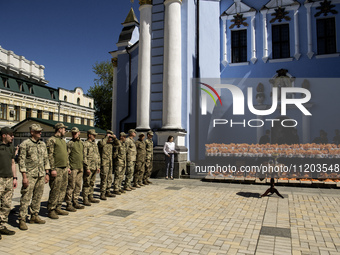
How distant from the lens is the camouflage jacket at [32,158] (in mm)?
5410

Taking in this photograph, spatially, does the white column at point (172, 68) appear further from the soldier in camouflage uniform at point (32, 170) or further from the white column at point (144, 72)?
the soldier in camouflage uniform at point (32, 170)

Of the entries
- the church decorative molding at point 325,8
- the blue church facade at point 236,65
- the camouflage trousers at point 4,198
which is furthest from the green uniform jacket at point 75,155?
the church decorative molding at point 325,8

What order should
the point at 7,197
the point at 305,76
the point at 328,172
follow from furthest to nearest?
the point at 305,76
the point at 328,172
the point at 7,197

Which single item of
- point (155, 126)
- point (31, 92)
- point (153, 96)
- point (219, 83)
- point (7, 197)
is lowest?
point (7, 197)

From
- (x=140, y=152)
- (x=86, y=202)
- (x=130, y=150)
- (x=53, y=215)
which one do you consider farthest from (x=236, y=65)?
(x=53, y=215)

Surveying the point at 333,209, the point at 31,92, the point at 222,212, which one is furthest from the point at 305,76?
→ the point at 31,92

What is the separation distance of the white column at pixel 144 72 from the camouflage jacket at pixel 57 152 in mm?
7088

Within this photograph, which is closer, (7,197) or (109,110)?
(7,197)

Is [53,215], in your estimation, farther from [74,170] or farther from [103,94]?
[103,94]

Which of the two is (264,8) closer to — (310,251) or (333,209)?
(333,209)

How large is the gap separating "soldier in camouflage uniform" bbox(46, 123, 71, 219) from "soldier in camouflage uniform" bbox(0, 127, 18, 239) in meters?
1.04

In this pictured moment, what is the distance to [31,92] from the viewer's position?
38.4 m

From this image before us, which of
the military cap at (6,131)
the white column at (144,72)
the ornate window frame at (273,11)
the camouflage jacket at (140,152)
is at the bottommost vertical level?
the camouflage jacket at (140,152)

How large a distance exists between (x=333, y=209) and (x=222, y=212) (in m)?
2.64
